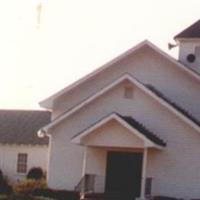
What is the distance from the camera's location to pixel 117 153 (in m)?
37.1

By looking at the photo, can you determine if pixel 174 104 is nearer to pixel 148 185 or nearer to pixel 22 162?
pixel 148 185

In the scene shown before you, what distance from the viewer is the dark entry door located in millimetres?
36719

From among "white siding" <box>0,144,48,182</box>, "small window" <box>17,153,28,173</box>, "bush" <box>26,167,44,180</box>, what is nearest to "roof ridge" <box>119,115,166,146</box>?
"bush" <box>26,167,44,180</box>

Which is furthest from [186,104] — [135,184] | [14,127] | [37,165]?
[14,127]

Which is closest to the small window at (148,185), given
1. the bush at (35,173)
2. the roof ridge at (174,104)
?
the roof ridge at (174,104)

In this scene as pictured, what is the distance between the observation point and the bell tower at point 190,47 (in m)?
40.7

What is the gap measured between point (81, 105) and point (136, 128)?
3783 mm

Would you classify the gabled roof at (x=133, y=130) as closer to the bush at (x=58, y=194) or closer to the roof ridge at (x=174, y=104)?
the roof ridge at (x=174, y=104)

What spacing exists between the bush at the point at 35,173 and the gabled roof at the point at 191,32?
14.1m

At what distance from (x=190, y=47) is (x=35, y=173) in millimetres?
14963

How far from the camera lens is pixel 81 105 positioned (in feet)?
124

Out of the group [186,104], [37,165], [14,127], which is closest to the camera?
[186,104]

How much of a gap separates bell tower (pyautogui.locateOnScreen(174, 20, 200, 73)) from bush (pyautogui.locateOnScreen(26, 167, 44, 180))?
1369 cm

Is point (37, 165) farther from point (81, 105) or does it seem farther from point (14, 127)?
point (81, 105)
